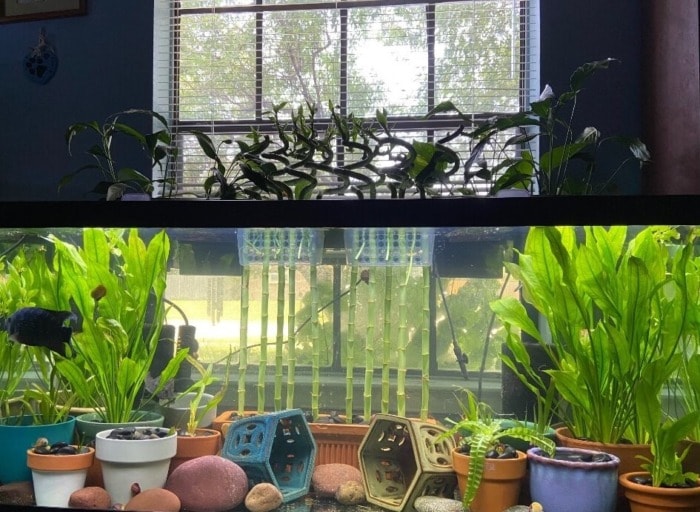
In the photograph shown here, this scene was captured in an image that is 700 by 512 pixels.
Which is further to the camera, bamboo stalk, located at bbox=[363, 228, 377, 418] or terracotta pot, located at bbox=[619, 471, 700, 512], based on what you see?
bamboo stalk, located at bbox=[363, 228, 377, 418]

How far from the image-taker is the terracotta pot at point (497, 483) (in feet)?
3.28

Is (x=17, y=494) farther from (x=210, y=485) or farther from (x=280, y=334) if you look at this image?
(x=280, y=334)

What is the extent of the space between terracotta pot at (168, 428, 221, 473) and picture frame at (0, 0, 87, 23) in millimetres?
1582

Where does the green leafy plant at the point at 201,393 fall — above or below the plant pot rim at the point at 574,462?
above

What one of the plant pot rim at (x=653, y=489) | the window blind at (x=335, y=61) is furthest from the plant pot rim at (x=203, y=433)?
the window blind at (x=335, y=61)

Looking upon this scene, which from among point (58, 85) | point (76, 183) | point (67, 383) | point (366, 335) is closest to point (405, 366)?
point (366, 335)

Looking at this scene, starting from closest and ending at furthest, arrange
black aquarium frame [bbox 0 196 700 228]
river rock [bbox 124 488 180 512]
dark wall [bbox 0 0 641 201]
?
black aquarium frame [bbox 0 196 700 228] < river rock [bbox 124 488 180 512] < dark wall [bbox 0 0 641 201]

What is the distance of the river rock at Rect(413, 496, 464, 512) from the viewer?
3.30 ft

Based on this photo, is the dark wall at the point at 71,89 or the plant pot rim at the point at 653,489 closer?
the plant pot rim at the point at 653,489

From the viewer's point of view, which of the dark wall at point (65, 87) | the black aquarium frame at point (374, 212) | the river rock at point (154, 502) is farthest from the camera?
the dark wall at point (65, 87)

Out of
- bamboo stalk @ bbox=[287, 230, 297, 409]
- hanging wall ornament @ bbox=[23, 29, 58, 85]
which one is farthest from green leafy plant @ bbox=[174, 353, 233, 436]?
hanging wall ornament @ bbox=[23, 29, 58, 85]

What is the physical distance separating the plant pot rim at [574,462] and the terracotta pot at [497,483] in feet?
0.06

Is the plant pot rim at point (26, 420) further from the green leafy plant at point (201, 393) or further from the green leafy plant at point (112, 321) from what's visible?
the green leafy plant at point (201, 393)

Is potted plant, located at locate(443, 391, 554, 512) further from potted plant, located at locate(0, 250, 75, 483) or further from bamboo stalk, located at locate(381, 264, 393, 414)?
potted plant, located at locate(0, 250, 75, 483)
